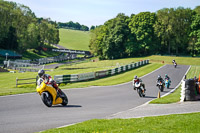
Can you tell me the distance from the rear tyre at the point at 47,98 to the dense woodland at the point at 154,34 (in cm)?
6990

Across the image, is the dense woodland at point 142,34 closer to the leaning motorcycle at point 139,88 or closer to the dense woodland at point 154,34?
the dense woodland at point 154,34

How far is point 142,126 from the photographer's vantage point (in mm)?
8359

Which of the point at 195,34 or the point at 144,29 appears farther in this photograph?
the point at 144,29

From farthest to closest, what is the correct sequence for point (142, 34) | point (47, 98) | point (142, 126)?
point (142, 34)
point (47, 98)
point (142, 126)

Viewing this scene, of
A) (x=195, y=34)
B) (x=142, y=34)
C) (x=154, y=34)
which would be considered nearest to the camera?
(x=195, y=34)

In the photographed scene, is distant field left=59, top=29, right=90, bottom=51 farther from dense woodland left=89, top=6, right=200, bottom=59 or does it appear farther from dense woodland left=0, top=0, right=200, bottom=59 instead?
dense woodland left=89, top=6, right=200, bottom=59

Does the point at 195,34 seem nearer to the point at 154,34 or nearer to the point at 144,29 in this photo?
the point at 154,34

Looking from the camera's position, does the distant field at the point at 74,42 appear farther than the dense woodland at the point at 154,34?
Yes

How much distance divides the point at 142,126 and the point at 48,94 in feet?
20.2

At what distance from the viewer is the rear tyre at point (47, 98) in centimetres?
1254

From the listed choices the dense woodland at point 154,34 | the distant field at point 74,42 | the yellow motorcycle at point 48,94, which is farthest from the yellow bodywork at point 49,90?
the distant field at point 74,42

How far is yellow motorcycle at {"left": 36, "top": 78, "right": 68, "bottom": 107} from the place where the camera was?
40.9ft

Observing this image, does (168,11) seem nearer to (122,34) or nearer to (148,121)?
(122,34)

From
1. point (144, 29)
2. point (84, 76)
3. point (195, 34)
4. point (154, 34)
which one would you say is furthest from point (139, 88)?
point (154, 34)
